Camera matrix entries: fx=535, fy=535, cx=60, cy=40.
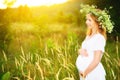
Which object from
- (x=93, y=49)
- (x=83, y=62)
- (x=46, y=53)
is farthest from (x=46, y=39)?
(x=93, y=49)

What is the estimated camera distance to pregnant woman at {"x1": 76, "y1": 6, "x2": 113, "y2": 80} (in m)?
5.04

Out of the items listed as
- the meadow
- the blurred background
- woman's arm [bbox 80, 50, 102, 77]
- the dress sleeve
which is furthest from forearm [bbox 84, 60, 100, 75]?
the blurred background

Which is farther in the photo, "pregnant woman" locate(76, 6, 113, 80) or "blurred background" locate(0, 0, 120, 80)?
"blurred background" locate(0, 0, 120, 80)

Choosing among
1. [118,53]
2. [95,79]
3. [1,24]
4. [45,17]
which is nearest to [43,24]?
[45,17]

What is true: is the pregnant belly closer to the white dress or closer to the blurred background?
the white dress

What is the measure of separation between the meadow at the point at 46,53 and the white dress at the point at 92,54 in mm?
289

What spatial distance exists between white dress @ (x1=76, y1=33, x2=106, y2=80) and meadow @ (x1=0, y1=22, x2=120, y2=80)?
0.95 feet

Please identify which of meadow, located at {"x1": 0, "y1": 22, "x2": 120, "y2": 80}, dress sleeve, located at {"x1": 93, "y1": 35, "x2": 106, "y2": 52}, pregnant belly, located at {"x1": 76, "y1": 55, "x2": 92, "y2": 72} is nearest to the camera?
dress sleeve, located at {"x1": 93, "y1": 35, "x2": 106, "y2": 52}

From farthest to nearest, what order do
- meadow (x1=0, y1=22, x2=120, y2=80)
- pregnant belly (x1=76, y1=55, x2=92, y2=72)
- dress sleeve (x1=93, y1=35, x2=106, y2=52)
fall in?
meadow (x1=0, y1=22, x2=120, y2=80)
pregnant belly (x1=76, y1=55, x2=92, y2=72)
dress sleeve (x1=93, y1=35, x2=106, y2=52)

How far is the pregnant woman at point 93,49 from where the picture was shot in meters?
5.04

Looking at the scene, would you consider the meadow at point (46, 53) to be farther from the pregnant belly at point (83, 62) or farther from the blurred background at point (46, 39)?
the pregnant belly at point (83, 62)

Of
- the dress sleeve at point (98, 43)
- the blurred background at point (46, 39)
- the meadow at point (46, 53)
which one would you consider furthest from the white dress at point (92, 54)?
the blurred background at point (46, 39)

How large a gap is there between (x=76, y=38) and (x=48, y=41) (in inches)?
12.7

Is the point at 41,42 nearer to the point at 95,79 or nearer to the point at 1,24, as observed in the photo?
the point at 1,24
